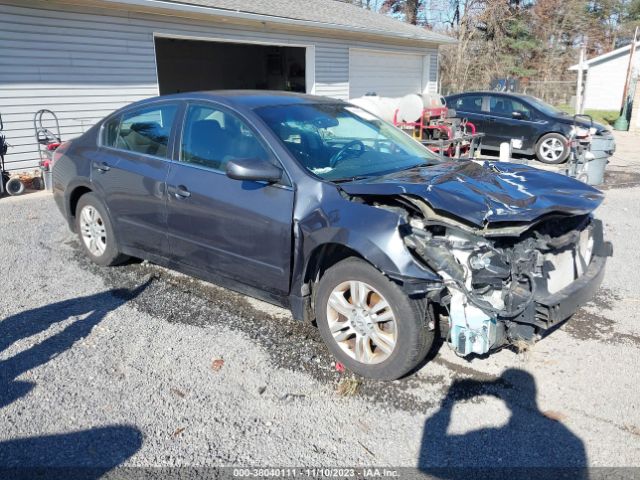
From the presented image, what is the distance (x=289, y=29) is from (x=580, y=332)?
1165 cm

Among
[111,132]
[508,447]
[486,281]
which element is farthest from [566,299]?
[111,132]

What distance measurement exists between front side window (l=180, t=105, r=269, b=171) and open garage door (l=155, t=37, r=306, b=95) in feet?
49.2

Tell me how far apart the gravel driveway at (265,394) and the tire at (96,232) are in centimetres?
53

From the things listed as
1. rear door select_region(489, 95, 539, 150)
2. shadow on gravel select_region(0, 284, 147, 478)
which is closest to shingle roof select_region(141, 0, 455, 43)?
rear door select_region(489, 95, 539, 150)

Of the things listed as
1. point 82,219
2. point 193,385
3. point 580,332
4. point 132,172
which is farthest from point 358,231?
point 82,219

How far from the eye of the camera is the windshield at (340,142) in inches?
146

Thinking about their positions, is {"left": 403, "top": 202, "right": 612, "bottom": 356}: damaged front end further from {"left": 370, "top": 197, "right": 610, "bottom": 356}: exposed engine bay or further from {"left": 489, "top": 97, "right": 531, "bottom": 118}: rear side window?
{"left": 489, "top": 97, "right": 531, "bottom": 118}: rear side window

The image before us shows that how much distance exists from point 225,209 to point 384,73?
1482cm

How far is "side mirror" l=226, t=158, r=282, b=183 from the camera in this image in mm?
3418

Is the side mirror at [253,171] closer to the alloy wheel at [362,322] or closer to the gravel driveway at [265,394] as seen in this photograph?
the alloy wheel at [362,322]

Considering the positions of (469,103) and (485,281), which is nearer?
(485,281)

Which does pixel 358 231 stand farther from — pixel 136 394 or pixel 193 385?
pixel 136 394

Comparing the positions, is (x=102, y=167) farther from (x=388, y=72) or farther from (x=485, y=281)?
(x=388, y=72)

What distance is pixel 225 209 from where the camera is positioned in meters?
3.79
